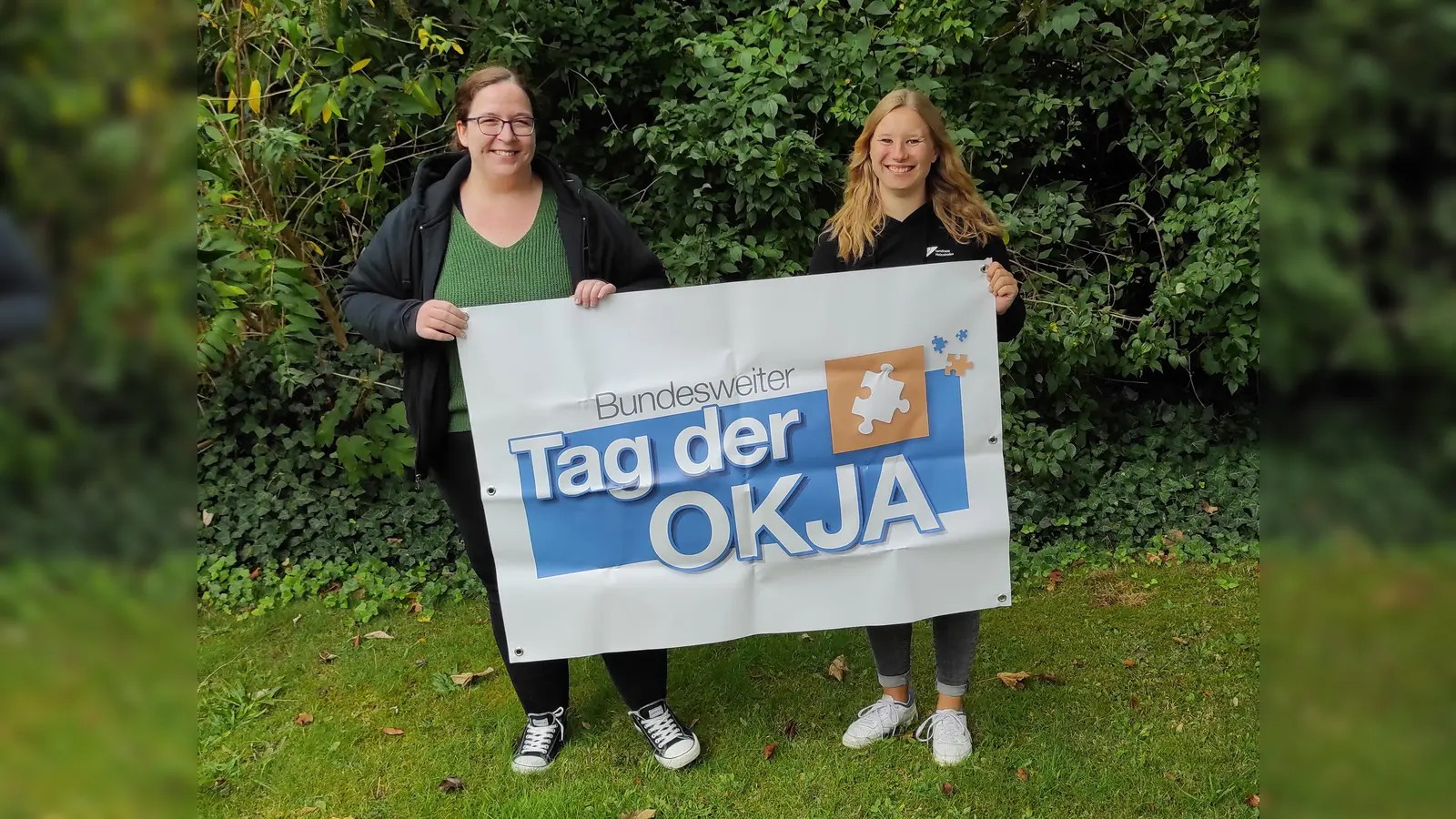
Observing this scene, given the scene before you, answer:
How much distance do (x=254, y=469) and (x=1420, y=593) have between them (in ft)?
17.0

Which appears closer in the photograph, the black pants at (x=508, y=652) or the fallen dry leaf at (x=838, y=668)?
the black pants at (x=508, y=652)

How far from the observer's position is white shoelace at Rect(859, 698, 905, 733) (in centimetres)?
293

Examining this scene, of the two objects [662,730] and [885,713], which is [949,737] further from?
[662,730]

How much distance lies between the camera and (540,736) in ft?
9.49

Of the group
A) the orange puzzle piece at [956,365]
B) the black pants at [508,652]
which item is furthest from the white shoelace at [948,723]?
the orange puzzle piece at [956,365]

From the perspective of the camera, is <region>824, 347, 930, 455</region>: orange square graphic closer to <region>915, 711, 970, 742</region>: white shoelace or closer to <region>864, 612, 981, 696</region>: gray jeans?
<region>864, 612, 981, 696</region>: gray jeans

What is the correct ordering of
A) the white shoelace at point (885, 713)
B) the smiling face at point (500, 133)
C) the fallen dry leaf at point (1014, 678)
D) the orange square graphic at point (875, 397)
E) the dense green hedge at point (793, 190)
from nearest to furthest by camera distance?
the smiling face at point (500, 133) < the orange square graphic at point (875, 397) < the white shoelace at point (885, 713) < the fallen dry leaf at point (1014, 678) < the dense green hedge at point (793, 190)

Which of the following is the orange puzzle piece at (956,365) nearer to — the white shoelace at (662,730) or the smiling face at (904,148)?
the smiling face at (904,148)

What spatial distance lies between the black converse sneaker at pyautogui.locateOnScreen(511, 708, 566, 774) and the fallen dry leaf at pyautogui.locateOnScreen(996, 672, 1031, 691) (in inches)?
63.7

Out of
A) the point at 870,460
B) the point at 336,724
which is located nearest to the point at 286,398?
the point at 336,724

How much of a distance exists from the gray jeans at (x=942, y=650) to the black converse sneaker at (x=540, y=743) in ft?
3.54

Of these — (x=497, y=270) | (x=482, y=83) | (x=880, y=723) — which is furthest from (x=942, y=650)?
(x=482, y=83)

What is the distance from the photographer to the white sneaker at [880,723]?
2916 mm

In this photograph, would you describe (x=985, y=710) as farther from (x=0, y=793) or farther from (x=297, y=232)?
(x=297, y=232)
